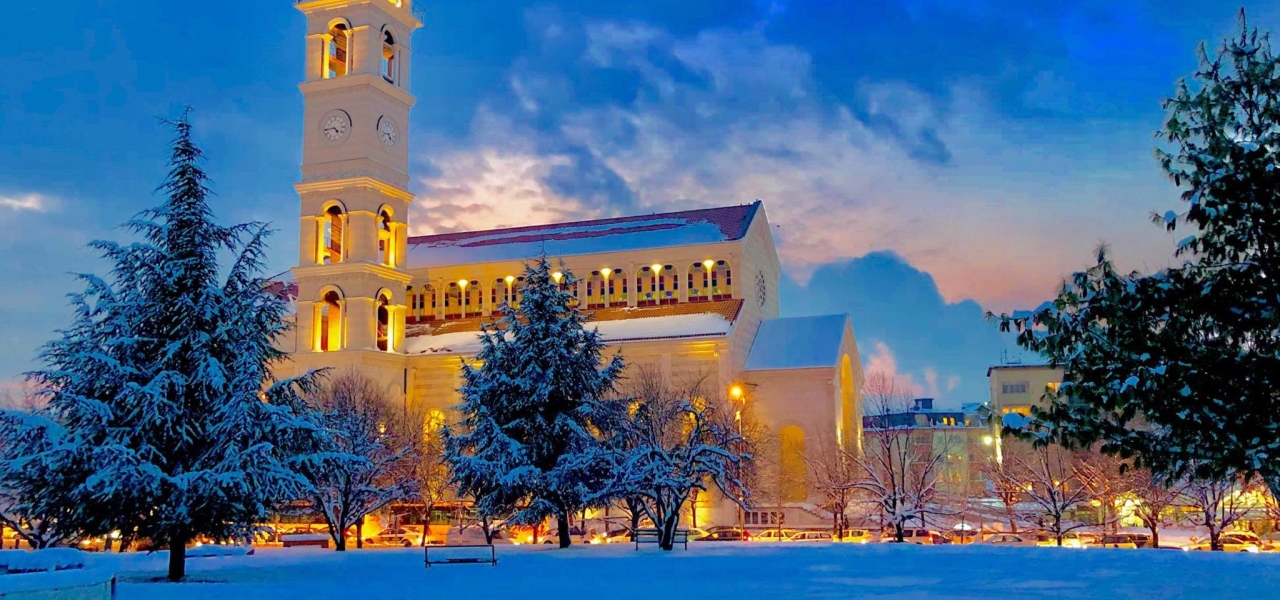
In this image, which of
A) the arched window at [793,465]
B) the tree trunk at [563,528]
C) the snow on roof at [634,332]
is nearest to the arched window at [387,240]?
the snow on roof at [634,332]

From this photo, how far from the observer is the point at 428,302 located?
194ft

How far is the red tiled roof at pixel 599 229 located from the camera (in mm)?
56062

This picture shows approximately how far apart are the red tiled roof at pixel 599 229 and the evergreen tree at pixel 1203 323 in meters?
41.0

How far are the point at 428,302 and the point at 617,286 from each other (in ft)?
35.4

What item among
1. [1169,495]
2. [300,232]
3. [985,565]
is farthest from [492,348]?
[300,232]

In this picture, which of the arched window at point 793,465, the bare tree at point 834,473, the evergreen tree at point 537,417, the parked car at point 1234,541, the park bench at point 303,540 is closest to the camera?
the evergreen tree at point 537,417

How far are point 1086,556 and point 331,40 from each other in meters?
44.5

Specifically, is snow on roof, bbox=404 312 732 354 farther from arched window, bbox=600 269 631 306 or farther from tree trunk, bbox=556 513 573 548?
tree trunk, bbox=556 513 573 548

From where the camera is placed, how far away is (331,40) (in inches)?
2122

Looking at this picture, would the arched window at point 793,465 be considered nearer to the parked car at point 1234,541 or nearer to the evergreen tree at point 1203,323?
the parked car at point 1234,541

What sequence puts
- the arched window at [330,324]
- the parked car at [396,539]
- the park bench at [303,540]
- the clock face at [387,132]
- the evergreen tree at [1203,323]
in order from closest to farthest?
the evergreen tree at [1203,323], the park bench at [303,540], the parked car at [396,539], the clock face at [387,132], the arched window at [330,324]

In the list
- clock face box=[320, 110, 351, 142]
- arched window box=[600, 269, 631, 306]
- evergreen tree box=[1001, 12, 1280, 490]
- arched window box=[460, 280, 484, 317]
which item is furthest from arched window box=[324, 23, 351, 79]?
evergreen tree box=[1001, 12, 1280, 490]

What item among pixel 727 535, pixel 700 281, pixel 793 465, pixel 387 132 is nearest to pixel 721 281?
pixel 700 281

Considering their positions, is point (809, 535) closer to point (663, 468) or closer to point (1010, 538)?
point (1010, 538)
